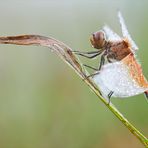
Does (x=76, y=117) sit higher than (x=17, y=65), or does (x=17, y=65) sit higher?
(x=17, y=65)

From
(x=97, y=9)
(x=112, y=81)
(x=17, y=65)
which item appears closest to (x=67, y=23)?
(x=97, y=9)

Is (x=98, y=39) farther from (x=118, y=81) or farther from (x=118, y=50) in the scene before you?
(x=118, y=81)

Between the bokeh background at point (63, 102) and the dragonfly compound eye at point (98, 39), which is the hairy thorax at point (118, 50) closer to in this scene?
the dragonfly compound eye at point (98, 39)

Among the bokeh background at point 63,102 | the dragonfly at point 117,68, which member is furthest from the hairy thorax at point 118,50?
the bokeh background at point 63,102

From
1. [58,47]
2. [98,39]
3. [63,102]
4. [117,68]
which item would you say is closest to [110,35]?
[98,39]

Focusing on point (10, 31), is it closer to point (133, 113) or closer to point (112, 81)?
point (133, 113)

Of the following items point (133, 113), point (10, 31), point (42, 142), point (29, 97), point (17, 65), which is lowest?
point (133, 113)
